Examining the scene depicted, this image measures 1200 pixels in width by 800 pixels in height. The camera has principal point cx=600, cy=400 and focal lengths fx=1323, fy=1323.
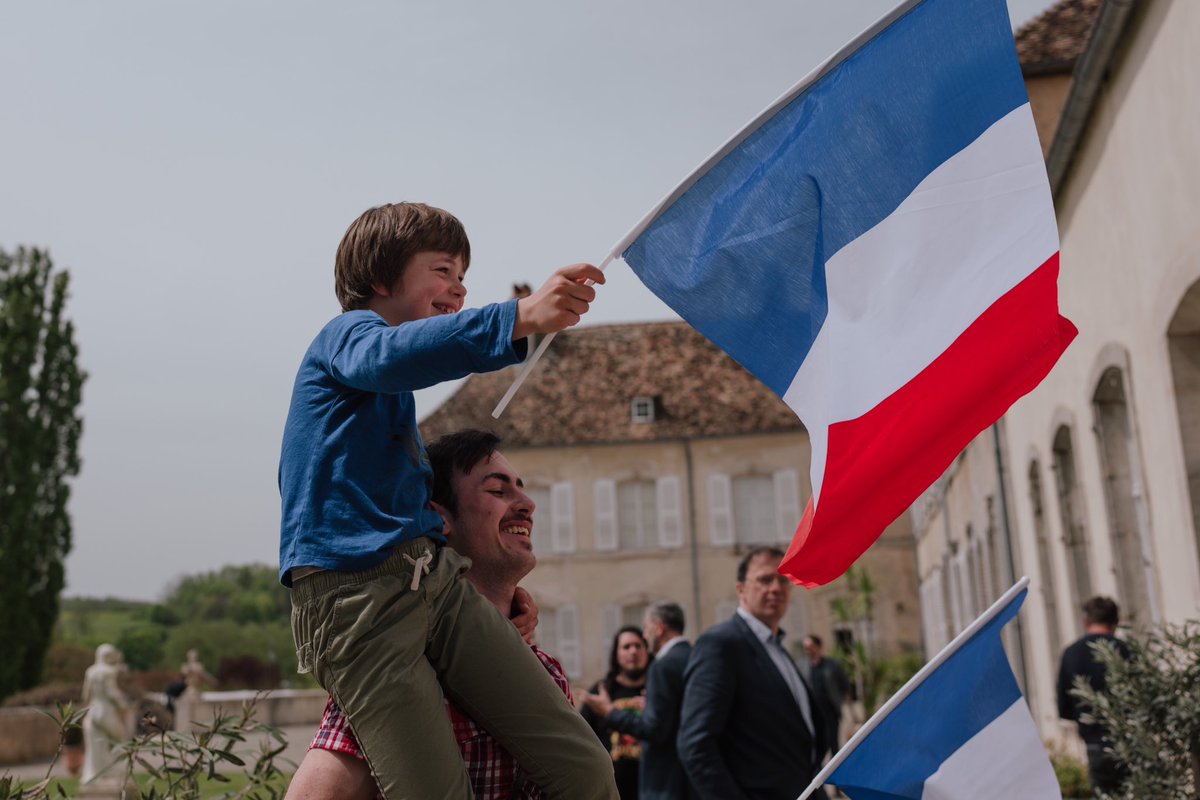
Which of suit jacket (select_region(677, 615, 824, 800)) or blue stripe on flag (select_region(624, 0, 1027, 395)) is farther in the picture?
suit jacket (select_region(677, 615, 824, 800))

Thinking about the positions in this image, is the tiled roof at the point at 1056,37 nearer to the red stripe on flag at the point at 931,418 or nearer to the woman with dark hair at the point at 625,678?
the woman with dark hair at the point at 625,678

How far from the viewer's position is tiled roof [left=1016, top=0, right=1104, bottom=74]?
719 inches

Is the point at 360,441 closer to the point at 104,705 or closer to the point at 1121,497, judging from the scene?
the point at 1121,497

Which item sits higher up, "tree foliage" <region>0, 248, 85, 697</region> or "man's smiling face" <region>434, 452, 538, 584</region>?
"tree foliage" <region>0, 248, 85, 697</region>

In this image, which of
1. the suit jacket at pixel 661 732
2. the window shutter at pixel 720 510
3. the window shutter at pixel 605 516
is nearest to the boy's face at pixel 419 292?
the suit jacket at pixel 661 732

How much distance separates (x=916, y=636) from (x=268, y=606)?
1988 inches

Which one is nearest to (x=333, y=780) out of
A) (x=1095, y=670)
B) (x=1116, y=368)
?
(x=1095, y=670)

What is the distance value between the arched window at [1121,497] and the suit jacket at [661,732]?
20.9 ft

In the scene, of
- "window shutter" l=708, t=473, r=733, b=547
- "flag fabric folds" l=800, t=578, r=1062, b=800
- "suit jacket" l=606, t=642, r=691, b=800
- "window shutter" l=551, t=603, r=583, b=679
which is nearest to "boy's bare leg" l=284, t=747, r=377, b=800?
"flag fabric folds" l=800, t=578, r=1062, b=800

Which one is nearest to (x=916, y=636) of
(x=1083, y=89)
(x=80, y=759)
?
(x=80, y=759)

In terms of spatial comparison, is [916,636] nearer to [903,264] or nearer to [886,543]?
[886,543]

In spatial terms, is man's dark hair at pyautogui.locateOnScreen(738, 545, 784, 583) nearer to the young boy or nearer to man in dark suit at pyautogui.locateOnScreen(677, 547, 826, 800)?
man in dark suit at pyautogui.locateOnScreen(677, 547, 826, 800)

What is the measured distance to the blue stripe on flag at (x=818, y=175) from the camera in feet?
10.1

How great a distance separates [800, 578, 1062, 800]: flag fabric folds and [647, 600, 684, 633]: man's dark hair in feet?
12.9
